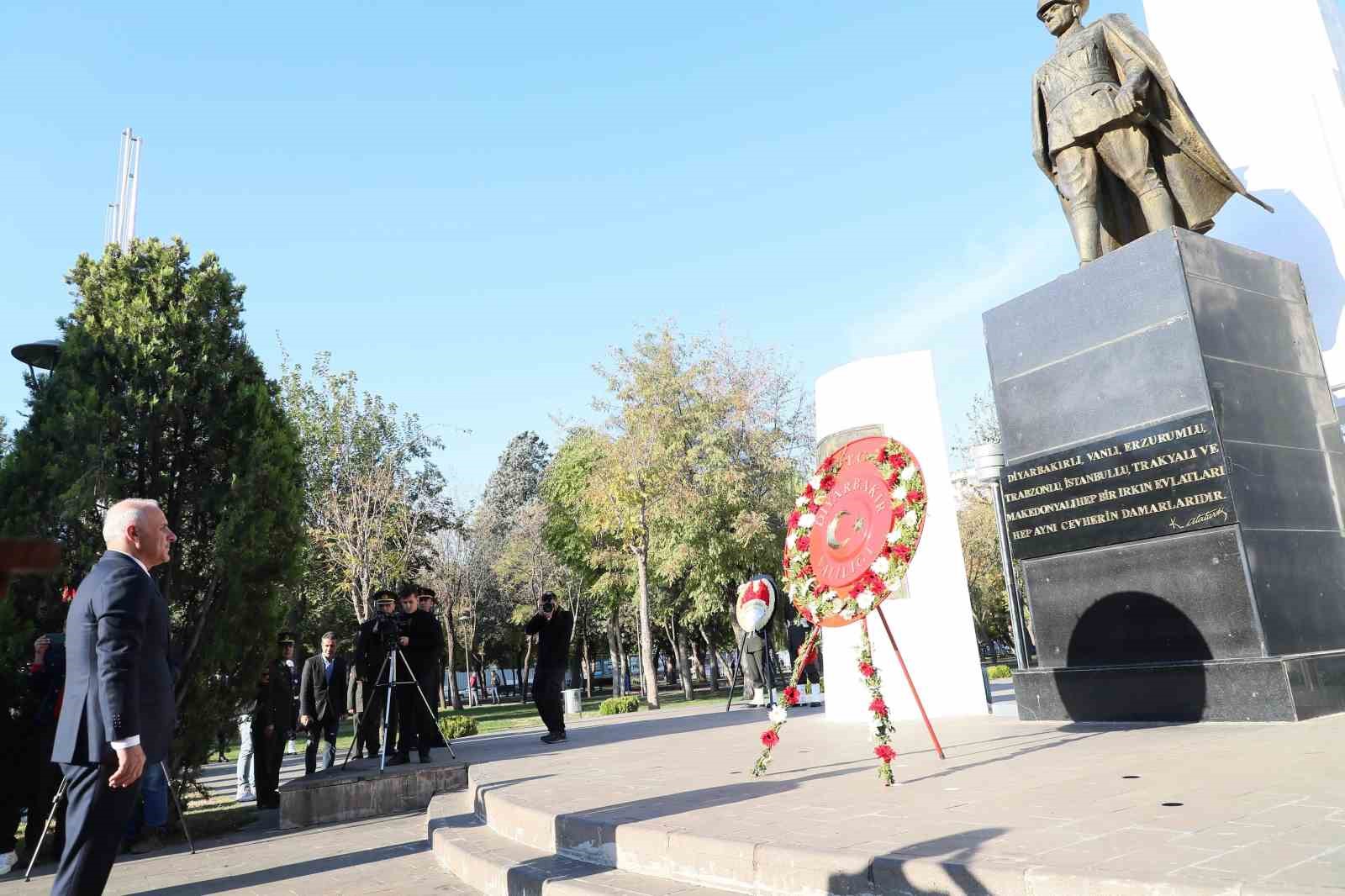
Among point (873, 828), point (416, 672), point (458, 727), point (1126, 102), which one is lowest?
point (458, 727)

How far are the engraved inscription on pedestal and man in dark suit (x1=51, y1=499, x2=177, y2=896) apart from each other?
24.6ft

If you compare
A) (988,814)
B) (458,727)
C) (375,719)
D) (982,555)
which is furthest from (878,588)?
(982,555)

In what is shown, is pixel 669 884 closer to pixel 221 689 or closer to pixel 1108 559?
pixel 1108 559

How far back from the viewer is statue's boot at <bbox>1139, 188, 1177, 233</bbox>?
855cm

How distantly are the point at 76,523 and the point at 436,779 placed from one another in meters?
4.54

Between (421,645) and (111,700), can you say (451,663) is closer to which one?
(421,645)

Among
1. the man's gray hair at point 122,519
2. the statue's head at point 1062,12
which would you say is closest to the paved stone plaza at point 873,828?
the man's gray hair at point 122,519

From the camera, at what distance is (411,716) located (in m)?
10.7

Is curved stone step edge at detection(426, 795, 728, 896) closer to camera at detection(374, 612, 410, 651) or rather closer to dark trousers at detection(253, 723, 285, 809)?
camera at detection(374, 612, 410, 651)

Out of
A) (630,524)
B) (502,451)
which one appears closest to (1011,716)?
(630,524)

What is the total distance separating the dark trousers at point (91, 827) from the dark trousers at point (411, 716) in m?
6.40

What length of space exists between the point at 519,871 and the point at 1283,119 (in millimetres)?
13460

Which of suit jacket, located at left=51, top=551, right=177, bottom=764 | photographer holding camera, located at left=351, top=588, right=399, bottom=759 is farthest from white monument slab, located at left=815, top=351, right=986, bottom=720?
suit jacket, located at left=51, top=551, right=177, bottom=764
